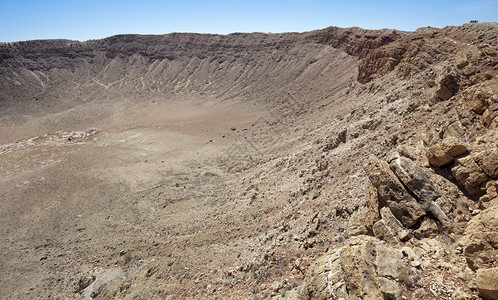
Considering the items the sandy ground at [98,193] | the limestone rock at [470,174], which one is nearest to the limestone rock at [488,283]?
the limestone rock at [470,174]

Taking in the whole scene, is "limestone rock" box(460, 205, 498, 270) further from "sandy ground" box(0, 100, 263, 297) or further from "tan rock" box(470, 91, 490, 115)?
"sandy ground" box(0, 100, 263, 297)

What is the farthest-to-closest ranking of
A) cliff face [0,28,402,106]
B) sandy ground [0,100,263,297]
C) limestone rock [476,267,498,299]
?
1. cliff face [0,28,402,106]
2. sandy ground [0,100,263,297]
3. limestone rock [476,267,498,299]

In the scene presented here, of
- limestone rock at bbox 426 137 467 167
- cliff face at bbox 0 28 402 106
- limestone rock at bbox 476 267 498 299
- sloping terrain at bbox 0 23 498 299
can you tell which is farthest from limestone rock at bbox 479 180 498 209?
cliff face at bbox 0 28 402 106

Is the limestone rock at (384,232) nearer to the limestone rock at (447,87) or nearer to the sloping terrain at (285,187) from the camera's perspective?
the sloping terrain at (285,187)

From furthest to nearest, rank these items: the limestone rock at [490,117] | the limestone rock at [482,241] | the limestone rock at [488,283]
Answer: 1. the limestone rock at [490,117]
2. the limestone rock at [482,241]
3. the limestone rock at [488,283]

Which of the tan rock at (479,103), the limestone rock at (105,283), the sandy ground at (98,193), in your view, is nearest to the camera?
the tan rock at (479,103)

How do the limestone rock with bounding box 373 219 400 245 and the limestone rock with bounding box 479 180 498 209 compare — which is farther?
the limestone rock with bounding box 373 219 400 245

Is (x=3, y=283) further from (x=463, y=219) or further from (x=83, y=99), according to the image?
(x=83, y=99)

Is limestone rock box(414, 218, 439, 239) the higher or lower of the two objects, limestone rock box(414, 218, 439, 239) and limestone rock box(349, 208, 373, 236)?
the higher
